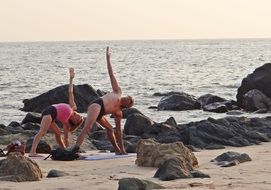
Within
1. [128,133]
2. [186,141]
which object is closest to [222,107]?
[128,133]

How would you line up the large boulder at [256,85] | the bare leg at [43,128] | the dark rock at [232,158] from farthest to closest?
the large boulder at [256,85] < the bare leg at [43,128] < the dark rock at [232,158]

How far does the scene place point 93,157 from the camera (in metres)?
13.2

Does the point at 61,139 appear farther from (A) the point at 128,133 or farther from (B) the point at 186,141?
(A) the point at 128,133

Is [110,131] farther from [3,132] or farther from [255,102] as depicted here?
[255,102]

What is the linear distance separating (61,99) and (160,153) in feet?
62.9

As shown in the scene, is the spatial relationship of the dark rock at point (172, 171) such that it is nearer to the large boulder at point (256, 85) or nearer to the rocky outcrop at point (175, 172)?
the rocky outcrop at point (175, 172)

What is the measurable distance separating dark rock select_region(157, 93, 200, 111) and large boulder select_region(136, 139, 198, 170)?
58.4 feet

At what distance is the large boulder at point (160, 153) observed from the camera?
11336 millimetres

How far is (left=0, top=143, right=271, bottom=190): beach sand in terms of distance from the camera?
31.2 feet

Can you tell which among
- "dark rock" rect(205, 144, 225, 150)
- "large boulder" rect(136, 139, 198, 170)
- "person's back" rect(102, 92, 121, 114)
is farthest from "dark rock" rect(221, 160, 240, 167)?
"dark rock" rect(205, 144, 225, 150)

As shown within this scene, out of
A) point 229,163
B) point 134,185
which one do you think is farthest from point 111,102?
point 134,185

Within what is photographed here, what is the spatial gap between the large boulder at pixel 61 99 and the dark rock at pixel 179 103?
3139 mm

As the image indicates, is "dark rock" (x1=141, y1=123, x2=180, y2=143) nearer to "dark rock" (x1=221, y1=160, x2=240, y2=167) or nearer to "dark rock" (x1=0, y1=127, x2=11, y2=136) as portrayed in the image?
"dark rock" (x1=0, y1=127, x2=11, y2=136)

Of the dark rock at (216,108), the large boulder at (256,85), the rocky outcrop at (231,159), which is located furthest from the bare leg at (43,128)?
the large boulder at (256,85)
